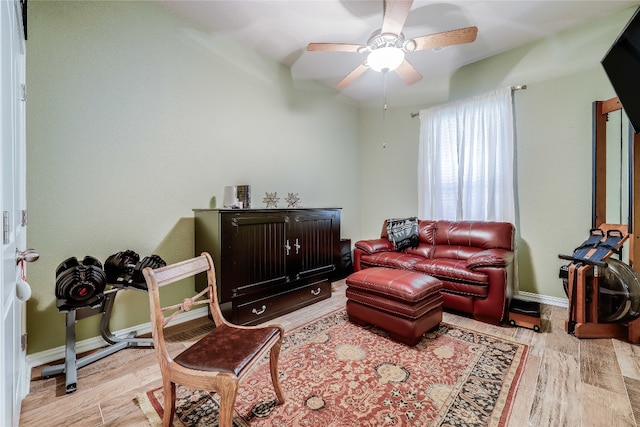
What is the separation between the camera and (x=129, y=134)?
2.33m

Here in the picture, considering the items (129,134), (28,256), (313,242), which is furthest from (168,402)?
(129,134)

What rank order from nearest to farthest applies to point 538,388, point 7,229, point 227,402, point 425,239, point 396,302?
point 7,229, point 227,402, point 538,388, point 396,302, point 425,239

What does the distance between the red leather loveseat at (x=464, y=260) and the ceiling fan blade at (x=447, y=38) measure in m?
1.93

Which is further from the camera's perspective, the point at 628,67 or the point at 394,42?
the point at 394,42

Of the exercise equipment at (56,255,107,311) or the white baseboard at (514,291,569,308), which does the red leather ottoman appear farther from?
the exercise equipment at (56,255,107,311)

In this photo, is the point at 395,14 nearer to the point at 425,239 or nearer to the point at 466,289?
the point at 466,289

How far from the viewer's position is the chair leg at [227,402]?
107 centimetres

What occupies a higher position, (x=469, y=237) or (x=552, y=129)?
(x=552, y=129)

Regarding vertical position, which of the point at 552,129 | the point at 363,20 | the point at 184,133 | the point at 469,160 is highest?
the point at 363,20

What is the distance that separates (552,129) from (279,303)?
3.60 meters

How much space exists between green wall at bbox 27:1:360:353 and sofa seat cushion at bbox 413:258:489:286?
2.05 metres

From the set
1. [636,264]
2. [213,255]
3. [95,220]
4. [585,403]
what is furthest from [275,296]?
[636,264]

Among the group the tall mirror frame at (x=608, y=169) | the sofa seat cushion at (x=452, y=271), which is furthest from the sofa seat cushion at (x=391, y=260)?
the tall mirror frame at (x=608, y=169)

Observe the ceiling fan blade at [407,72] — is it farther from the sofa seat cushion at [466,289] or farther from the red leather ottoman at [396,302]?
the sofa seat cushion at [466,289]
